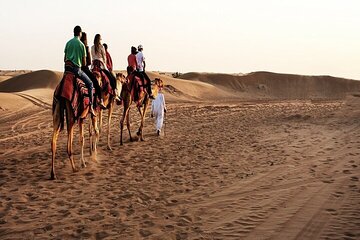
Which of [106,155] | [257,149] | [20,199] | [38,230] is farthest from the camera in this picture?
[257,149]

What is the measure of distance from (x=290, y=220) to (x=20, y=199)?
478cm

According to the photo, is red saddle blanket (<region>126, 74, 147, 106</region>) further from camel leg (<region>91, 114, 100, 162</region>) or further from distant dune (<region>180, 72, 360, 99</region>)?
distant dune (<region>180, 72, 360, 99</region>)

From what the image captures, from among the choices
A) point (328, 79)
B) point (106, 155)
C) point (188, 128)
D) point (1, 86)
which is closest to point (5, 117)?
point (188, 128)

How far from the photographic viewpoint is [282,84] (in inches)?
2511

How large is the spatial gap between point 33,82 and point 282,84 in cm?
3588

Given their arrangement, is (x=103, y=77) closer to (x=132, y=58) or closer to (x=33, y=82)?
(x=132, y=58)

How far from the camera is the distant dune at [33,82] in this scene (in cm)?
4603

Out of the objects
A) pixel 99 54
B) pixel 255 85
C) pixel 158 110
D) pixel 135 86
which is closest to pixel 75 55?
pixel 99 54

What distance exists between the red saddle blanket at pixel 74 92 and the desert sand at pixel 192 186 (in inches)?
61.0

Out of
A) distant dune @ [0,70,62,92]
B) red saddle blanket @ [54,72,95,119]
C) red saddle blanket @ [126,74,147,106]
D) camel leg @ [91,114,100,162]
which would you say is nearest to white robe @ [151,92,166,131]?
red saddle blanket @ [126,74,147,106]

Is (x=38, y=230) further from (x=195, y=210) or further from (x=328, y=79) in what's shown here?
(x=328, y=79)

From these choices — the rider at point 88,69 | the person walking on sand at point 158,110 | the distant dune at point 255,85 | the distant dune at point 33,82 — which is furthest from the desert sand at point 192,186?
the distant dune at point 255,85

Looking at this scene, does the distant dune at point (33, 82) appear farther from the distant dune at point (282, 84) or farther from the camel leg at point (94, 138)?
the camel leg at point (94, 138)

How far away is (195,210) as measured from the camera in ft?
23.3
